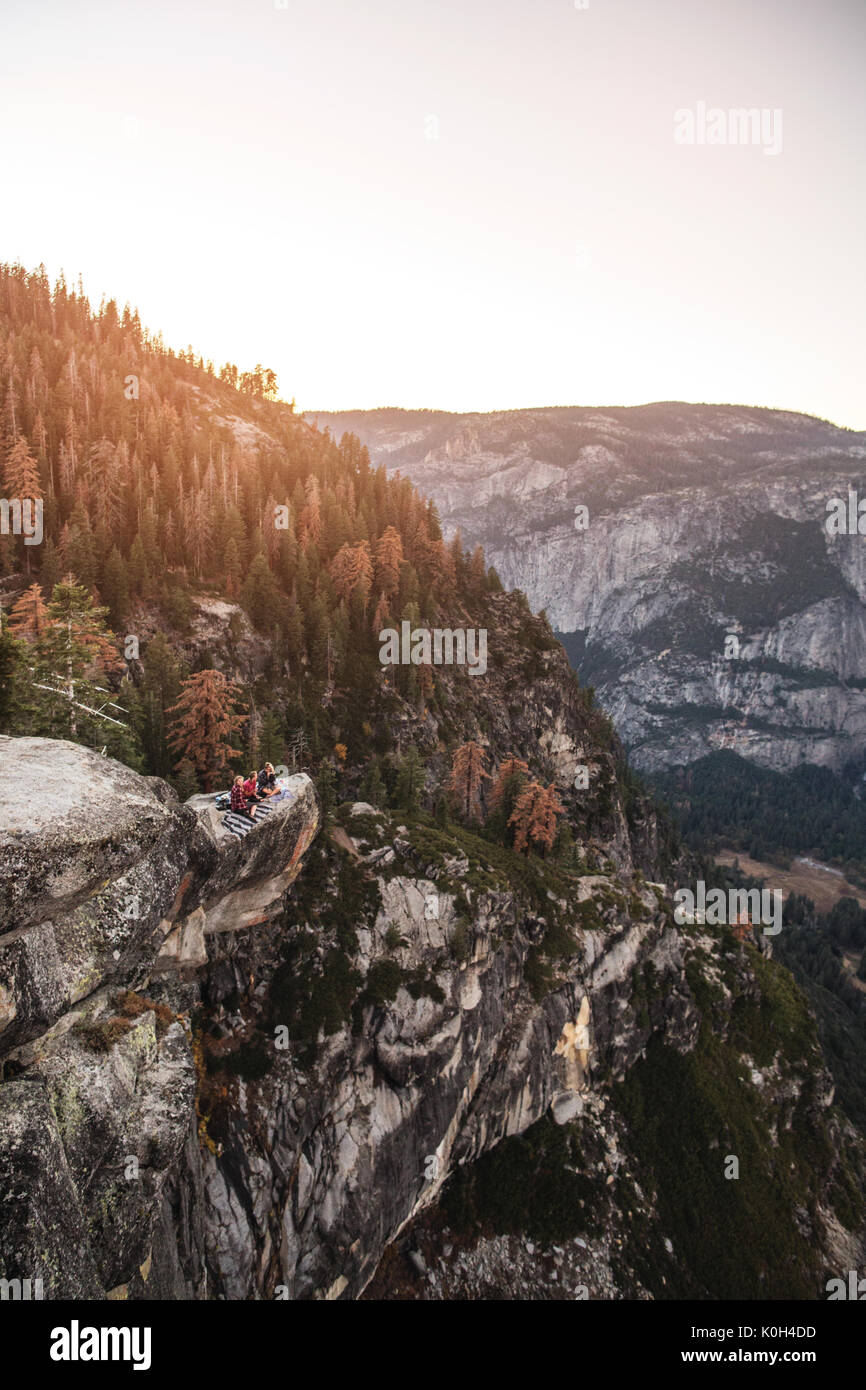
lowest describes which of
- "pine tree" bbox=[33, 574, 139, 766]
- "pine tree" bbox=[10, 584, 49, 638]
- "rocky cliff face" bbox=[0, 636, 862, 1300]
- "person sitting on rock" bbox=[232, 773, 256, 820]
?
"rocky cliff face" bbox=[0, 636, 862, 1300]

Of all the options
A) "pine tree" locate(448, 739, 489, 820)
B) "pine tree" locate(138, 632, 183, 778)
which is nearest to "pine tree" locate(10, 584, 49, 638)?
"pine tree" locate(138, 632, 183, 778)

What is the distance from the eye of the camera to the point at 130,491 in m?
84.4

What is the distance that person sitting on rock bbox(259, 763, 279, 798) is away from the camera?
108 ft

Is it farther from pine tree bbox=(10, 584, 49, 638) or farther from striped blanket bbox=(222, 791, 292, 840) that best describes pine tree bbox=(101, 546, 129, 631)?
striped blanket bbox=(222, 791, 292, 840)

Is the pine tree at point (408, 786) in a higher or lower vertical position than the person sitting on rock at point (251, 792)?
lower

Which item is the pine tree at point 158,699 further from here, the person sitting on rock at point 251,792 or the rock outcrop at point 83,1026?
the rock outcrop at point 83,1026

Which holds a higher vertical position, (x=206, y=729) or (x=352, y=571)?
(x=352, y=571)

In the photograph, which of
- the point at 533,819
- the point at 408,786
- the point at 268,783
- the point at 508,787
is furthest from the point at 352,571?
the point at 268,783

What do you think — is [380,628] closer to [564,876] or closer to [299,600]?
[299,600]

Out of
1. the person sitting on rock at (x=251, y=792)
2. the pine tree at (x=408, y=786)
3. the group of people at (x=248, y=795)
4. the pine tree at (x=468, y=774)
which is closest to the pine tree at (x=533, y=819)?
the pine tree at (x=468, y=774)

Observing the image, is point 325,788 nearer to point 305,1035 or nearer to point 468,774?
point 468,774

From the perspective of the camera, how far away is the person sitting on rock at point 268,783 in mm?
32844

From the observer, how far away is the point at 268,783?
3372cm
